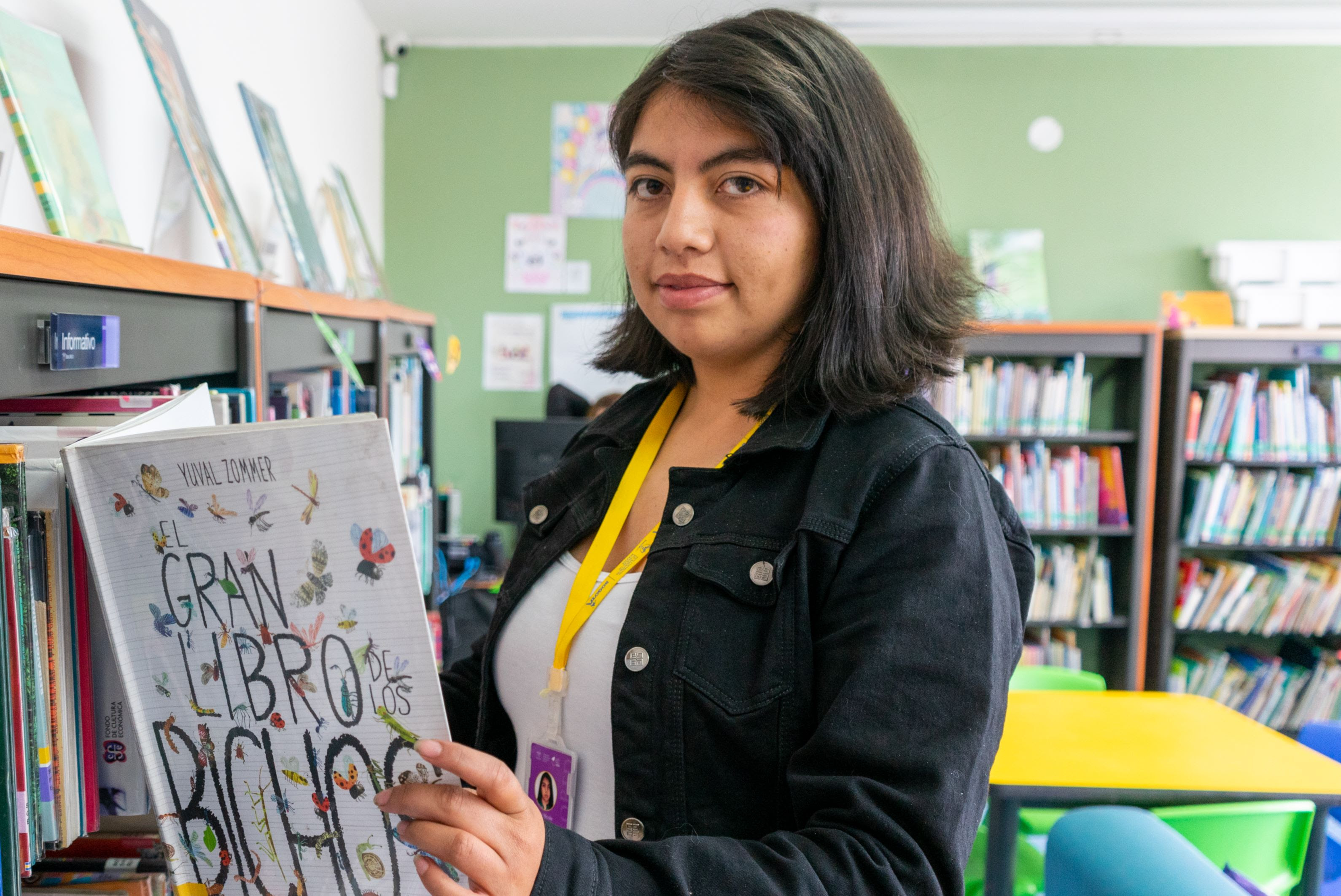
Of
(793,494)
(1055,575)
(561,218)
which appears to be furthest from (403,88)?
(793,494)

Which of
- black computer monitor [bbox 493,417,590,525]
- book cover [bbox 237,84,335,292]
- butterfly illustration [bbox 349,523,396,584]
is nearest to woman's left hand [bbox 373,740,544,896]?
butterfly illustration [bbox 349,523,396,584]

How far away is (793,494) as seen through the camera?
827 mm

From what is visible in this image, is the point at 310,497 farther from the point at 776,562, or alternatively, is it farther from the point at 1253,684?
the point at 1253,684

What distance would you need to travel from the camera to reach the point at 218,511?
1.91ft

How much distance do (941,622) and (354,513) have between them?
0.44 metres

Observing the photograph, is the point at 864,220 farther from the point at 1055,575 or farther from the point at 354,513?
the point at 1055,575

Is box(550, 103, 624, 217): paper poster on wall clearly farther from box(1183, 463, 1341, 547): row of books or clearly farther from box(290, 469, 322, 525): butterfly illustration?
box(290, 469, 322, 525): butterfly illustration

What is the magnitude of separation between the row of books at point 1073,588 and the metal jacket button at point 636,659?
3475 mm

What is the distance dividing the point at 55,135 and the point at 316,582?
1.10 m

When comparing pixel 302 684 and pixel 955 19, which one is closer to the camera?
pixel 302 684

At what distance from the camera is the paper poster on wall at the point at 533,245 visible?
4250 mm

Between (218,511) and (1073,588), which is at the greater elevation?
(218,511)

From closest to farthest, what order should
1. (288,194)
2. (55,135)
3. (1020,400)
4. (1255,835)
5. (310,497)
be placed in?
(310,497)
(55,135)
(1255,835)
(288,194)
(1020,400)

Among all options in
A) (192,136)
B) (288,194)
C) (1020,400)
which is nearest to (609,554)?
(192,136)
